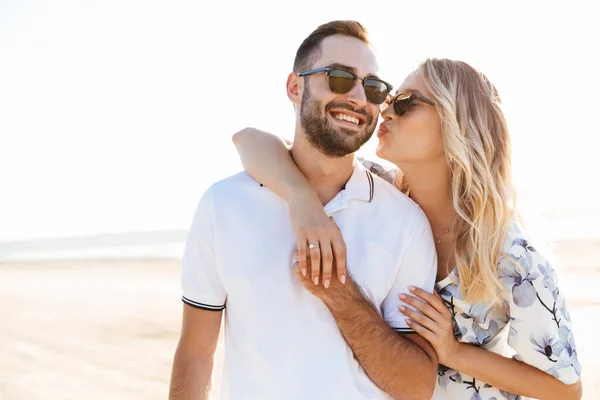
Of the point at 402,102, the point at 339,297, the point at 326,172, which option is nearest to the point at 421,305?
the point at 339,297

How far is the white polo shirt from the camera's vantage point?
2768 mm

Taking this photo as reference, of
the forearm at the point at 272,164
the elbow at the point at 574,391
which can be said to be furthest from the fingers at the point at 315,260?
the elbow at the point at 574,391

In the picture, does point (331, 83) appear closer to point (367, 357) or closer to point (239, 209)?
point (239, 209)

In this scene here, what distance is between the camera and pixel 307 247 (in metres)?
2.77

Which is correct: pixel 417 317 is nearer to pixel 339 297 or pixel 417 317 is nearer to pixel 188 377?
pixel 339 297

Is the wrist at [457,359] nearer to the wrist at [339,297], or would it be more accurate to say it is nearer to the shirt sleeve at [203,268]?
the wrist at [339,297]

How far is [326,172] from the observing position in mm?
3221

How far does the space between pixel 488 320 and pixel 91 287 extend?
1234 centimetres

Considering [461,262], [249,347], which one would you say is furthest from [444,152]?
[249,347]

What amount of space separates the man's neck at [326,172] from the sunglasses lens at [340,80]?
0.99 ft

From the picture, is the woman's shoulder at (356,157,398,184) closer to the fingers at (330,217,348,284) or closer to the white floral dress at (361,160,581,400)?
the white floral dress at (361,160,581,400)

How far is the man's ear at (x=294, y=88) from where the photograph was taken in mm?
3348

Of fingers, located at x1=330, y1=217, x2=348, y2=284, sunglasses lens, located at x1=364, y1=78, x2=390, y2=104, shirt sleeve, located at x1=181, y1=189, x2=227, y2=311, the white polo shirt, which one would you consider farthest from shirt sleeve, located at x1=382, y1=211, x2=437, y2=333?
shirt sleeve, located at x1=181, y1=189, x2=227, y2=311

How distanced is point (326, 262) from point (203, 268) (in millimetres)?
566
